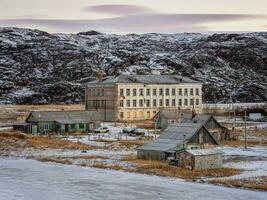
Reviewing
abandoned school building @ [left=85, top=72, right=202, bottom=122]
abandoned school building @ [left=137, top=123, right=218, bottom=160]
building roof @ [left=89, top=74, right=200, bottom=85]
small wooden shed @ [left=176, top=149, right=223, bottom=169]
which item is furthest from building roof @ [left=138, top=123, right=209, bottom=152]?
building roof @ [left=89, top=74, right=200, bottom=85]

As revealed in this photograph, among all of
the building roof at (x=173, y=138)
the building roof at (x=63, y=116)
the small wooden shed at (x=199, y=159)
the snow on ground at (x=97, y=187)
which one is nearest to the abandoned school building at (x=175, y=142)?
the building roof at (x=173, y=138)

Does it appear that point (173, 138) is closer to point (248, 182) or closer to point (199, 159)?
point (199, 159)

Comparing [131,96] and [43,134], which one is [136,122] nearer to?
[131,96]

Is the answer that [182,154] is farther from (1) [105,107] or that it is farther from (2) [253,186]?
(1) [105,107]

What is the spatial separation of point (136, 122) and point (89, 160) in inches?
1825

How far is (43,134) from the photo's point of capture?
3105 inches

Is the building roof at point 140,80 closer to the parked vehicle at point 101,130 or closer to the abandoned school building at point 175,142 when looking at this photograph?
the parked vehicle at point 101,130

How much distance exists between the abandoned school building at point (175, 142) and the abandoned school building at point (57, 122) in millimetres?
27358

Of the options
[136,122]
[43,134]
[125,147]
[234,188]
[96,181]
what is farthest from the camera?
[136,122]

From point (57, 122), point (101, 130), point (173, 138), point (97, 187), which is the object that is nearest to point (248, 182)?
point (97, 187)

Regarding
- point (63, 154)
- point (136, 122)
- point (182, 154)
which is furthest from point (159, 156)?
point (136, 122)

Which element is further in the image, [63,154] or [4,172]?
[63,154]

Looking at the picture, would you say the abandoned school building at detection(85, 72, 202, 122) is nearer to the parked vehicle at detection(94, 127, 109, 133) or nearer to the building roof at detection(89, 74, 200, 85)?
the building roof at detection(89, 74, 200, 85)

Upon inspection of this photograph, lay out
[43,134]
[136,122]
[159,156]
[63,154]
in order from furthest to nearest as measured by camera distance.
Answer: [136,122], [43,134], [63,154], [159,156]
